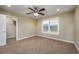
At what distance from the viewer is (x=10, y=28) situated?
1801 millimetres

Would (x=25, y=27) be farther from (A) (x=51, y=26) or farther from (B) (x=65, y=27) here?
(B) (x=65, y=27)

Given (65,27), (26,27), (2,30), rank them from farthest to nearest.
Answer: (26,27) → (65,27) → (2,30)

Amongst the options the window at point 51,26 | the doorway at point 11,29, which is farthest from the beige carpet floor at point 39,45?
the window at point 51,26

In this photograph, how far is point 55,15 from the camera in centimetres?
172

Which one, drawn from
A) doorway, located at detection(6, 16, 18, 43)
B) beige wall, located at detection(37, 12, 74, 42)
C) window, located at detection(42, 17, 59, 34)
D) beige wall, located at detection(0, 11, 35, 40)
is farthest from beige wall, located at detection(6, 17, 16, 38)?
window, located at detection(42, 17, 59, 34)

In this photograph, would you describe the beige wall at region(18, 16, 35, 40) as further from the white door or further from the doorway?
the white door

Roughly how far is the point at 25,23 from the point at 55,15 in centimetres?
80

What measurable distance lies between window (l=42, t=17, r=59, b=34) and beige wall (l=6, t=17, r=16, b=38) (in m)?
0.76

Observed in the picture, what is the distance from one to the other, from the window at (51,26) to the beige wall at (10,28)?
2.48 ft

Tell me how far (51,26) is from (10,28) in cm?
102

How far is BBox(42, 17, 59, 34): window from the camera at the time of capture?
1.72 meters

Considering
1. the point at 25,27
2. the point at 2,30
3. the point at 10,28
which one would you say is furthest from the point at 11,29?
the point at 25,27

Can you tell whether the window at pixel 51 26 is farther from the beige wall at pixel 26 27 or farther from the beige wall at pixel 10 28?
the beige wall at pixel 10 28
